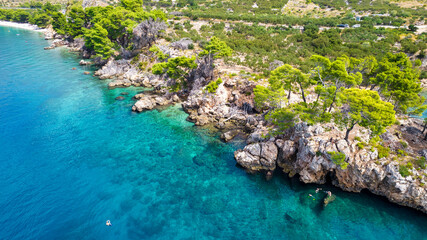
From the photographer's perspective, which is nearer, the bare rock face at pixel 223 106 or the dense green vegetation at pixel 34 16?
the bare rock face at pixel 223 106

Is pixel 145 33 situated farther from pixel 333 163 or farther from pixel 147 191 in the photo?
pixel 333 163

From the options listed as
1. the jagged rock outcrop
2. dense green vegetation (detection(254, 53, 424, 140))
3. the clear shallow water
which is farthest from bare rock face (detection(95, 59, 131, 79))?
the jagged rock outcrop

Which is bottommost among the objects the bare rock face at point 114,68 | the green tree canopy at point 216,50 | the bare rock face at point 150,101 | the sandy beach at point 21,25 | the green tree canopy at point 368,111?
the bare rock face at point 150,101

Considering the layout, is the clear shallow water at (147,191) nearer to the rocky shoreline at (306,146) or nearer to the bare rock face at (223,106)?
the rocky shoreline at (306,146)

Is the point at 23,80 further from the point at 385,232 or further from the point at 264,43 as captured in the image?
the point at 385,232

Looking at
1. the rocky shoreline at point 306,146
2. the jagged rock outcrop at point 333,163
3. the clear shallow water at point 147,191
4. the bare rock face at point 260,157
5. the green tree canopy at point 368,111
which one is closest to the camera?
the clear shallow water at point 147,191

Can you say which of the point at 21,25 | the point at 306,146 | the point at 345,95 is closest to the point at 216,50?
the point at 345,95

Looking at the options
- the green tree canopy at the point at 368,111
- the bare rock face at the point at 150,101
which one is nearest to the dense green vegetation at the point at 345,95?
the green tree canopy at the point at 368,111
